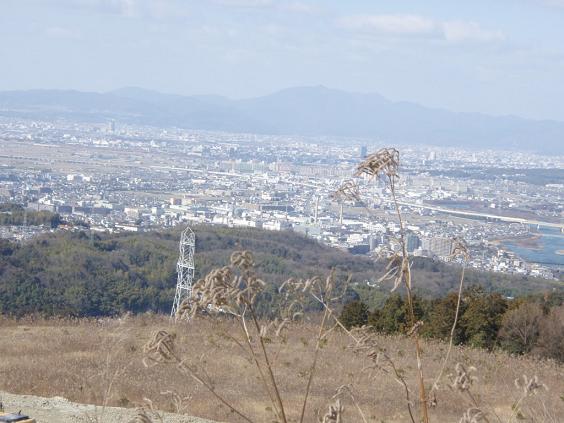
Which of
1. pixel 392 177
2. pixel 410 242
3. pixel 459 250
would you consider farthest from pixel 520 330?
pixel 392 177

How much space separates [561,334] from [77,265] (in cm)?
1440

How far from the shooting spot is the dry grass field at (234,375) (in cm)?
783

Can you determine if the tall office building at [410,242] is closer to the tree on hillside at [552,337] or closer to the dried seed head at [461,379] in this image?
the dried seed head at [461,379]

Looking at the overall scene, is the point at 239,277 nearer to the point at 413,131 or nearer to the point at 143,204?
the point at 143,204

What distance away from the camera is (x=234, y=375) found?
9523 mm

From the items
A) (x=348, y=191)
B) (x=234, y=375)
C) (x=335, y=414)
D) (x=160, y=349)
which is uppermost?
(x=348, y=191)

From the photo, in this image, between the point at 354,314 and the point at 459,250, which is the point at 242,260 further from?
the point at 354,314

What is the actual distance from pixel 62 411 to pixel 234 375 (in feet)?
8.68

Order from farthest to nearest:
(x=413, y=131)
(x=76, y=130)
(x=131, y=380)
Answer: (x=413, y=131) < (x=76, y=130) < (x=131, y=380)

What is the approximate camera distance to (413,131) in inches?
4491

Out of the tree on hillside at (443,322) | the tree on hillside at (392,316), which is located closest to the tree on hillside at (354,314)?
the tree on hillside at (392,316)

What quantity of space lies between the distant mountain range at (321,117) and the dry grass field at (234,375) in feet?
291

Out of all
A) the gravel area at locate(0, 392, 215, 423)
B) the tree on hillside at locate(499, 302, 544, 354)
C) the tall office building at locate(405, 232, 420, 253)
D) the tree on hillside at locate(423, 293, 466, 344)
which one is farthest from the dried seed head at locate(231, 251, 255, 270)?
the tree on hillside at locate(499, 302, 544, 354)

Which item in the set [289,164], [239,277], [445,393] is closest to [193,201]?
[289,164]
